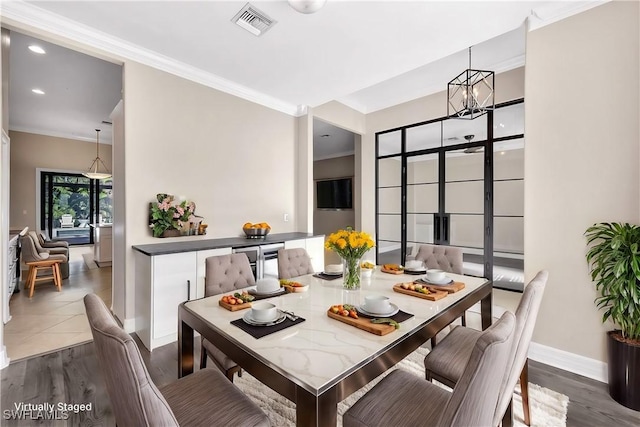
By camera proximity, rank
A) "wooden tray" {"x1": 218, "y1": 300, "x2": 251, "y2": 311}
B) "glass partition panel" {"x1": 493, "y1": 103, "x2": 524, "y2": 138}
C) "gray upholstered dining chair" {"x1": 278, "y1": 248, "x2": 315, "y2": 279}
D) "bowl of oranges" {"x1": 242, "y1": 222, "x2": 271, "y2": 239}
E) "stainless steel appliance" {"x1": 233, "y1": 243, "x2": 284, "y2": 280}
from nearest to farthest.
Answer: "wooden tray" {"x1": 218, "y1": 300, "x2": 251, "y2": 311}
"gray upholstered dining chair" {"x1": 278, "y1": 248, "x2": 315, "y2": 279}
"stainless steel appliance" {"x1": 233, "y1": 243, "x2": 284, "y2": 280}
"bowl of oranges" {"x1": 242, "y1": 222, "x2": 271, "y2": 239}
"glass partition panel" {"x1": 493, "y1": 103, "x2": 524, "y2": 138}

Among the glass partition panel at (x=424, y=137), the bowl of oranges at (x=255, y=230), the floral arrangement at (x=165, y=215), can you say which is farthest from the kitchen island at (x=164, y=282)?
the glass partition panel at (x=424, y=137)

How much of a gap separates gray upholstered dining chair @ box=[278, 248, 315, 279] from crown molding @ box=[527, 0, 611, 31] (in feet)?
9.32

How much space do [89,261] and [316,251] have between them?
5.86 metres

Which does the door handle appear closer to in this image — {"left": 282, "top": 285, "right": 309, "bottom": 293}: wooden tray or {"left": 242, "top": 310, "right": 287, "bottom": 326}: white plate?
{"left": 282, "top": 285, "right": 309, "bottom": 293}: wooden tray

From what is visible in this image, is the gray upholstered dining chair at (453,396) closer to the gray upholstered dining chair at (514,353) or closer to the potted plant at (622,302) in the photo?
the gray upholstered dining chair at (514,353)

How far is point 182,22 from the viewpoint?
7.99ft

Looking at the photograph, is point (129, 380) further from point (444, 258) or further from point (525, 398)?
point (444, 258)

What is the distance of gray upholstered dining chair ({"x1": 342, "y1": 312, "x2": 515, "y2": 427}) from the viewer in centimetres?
75

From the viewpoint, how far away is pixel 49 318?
10.5ft

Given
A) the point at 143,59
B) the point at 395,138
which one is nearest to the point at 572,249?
the point at 395,138

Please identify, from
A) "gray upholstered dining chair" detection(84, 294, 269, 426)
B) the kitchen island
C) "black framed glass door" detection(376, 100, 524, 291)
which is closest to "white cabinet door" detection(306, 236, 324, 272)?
the kitchen island

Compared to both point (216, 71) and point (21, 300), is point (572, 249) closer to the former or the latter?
point (216, 71)

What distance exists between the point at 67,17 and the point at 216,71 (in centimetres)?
131

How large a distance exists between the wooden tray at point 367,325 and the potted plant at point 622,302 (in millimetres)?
1758
